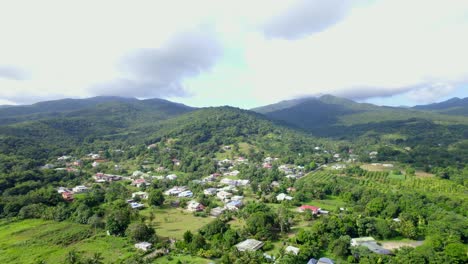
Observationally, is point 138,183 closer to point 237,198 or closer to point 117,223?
point 237,198

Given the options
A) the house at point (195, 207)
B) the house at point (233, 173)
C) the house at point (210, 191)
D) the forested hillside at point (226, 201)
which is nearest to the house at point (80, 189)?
the forested hillside at point (226, 201)

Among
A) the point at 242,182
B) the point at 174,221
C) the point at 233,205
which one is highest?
the point at 233,205

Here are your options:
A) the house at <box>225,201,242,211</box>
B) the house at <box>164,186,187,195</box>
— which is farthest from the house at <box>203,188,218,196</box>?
the house at <box>225,201,242,211</box>

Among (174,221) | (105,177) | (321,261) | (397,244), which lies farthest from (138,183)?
(397,244)

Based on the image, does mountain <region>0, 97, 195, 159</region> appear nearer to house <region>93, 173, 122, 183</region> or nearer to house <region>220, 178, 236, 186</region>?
house <region>93, 173, 122, 183</region>

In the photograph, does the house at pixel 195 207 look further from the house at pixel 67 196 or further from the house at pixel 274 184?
the house at pixel 67 196

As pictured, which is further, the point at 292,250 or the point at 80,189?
the point at 80,189

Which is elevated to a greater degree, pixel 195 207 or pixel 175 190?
pixel 195 207
